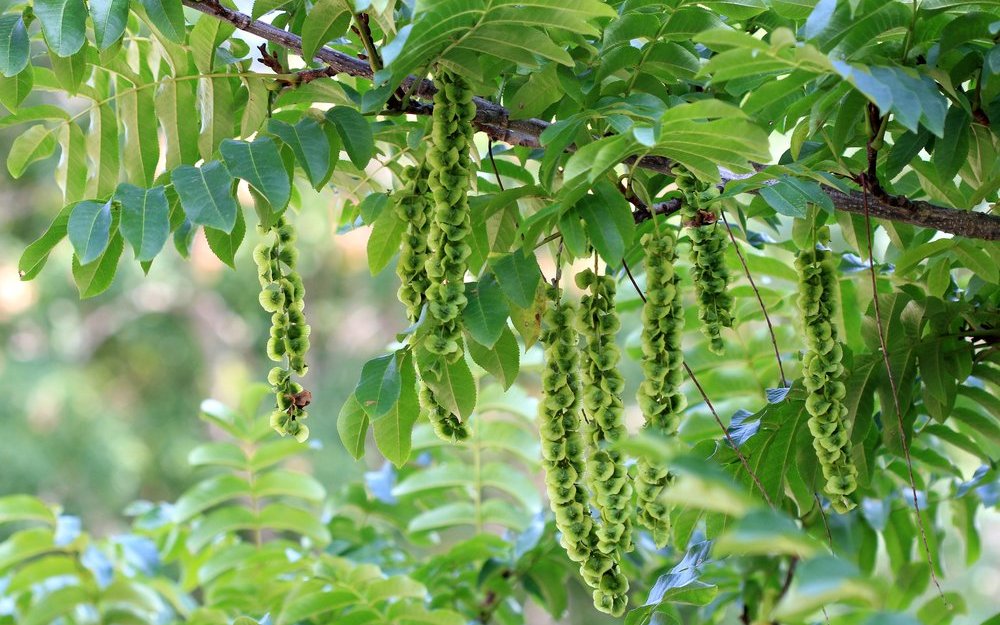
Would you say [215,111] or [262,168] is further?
[215,111]

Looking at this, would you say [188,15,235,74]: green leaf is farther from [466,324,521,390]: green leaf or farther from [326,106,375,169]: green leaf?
[466,324,521,390]: green leaf

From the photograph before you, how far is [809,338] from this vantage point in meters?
1.07

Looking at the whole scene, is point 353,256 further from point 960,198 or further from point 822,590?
point 822,590

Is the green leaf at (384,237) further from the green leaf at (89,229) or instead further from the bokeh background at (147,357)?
the bokeh background at (147,357)

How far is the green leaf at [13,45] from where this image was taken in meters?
1.11

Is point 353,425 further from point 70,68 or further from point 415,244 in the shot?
point 70,68

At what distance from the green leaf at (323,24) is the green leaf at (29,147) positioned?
0.48 m

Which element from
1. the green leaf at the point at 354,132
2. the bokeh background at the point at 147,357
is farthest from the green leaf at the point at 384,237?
the bokeh background at the point at 147,357

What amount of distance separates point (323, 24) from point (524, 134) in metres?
0.25

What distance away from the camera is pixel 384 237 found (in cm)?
119

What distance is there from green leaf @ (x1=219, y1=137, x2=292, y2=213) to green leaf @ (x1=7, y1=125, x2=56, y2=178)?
443mm

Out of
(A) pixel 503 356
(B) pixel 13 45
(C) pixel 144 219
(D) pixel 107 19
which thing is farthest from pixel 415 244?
(B) pixel 13 45

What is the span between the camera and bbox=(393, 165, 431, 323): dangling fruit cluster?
1.04 metres

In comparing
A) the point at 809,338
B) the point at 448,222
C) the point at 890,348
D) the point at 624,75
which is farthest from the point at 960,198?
the point at 448,222
